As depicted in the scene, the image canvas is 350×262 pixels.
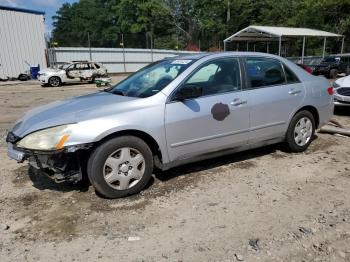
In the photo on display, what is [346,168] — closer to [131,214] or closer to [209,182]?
[209,182]

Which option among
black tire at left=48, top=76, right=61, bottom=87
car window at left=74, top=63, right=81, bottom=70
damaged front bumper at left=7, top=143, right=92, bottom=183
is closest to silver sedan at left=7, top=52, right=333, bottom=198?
damaged front bumper at left=7, top=143, right=92, bottom=183

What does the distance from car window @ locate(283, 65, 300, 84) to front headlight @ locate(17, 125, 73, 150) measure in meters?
3.26

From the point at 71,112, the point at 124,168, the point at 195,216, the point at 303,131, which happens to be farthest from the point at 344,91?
the point at 71,112

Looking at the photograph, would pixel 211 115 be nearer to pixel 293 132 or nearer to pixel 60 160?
pixel 293 132

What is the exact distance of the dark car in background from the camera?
21781 mm

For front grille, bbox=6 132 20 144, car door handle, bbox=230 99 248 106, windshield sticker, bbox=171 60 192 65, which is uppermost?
windshield sticker, bbox=171 60 192 65

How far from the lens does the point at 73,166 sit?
389 centimetres

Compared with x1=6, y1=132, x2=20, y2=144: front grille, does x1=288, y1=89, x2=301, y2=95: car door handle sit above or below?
above

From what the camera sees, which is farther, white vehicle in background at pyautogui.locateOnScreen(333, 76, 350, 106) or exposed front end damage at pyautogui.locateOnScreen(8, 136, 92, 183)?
white vehicle in background at pyautogui.locateOnScreen(333, 76, 350, 106)

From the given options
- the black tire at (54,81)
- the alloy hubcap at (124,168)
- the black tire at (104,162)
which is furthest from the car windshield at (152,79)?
the black tire at (54,81)

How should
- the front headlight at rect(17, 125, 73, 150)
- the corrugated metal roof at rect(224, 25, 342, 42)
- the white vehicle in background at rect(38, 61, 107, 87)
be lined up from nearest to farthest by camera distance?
the front headlight at rect(17, 125, 73, 150) → the white vehicle in background at rect(38, 61, 107, 87) → the corrugated metal roof at rect(224, 25, 342, 42)

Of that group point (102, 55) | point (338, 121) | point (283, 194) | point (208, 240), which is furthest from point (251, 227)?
point (102, 55)

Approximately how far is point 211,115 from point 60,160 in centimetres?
186

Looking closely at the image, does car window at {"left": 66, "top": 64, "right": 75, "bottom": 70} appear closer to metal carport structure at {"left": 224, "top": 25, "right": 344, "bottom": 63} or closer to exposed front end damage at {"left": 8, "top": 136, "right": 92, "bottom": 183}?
metal carport structure at {"left": 224, "top": 25, "right": 344, "bottom": 63}
